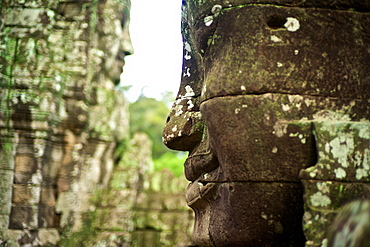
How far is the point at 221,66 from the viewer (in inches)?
94.8

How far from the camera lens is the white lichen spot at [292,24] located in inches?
94.0

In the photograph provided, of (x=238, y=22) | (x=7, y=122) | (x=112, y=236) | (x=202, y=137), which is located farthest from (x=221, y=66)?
(x=112, y=236)

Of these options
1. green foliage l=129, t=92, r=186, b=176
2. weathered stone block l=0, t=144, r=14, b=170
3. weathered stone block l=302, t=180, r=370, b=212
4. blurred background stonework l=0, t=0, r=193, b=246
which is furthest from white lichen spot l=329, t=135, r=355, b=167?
green foliage l=129, t=92, r=186, b=176

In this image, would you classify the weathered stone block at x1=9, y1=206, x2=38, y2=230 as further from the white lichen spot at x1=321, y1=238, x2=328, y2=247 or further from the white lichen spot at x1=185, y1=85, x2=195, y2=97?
the white lichen spot at x1=321, y1=238, x2=328, y2=247

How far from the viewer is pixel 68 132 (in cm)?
666

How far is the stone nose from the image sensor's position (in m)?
2.70

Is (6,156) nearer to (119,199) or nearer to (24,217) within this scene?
(24,217)

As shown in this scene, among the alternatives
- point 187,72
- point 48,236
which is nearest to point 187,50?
point 187,72

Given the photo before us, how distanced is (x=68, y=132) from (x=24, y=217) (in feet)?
4.25

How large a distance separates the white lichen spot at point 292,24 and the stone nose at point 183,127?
699 millimetres

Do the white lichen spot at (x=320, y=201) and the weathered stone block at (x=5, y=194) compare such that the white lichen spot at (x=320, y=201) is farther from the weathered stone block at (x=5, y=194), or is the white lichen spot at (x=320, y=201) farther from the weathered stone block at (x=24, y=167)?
the weathered stone block at (x=5, y=194)

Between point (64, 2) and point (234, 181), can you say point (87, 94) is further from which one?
Result: point (234, 181)

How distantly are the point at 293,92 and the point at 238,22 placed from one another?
1.52 feet

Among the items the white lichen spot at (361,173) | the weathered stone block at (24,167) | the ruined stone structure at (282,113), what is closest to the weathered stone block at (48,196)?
the weathered stone block at (24,167)
